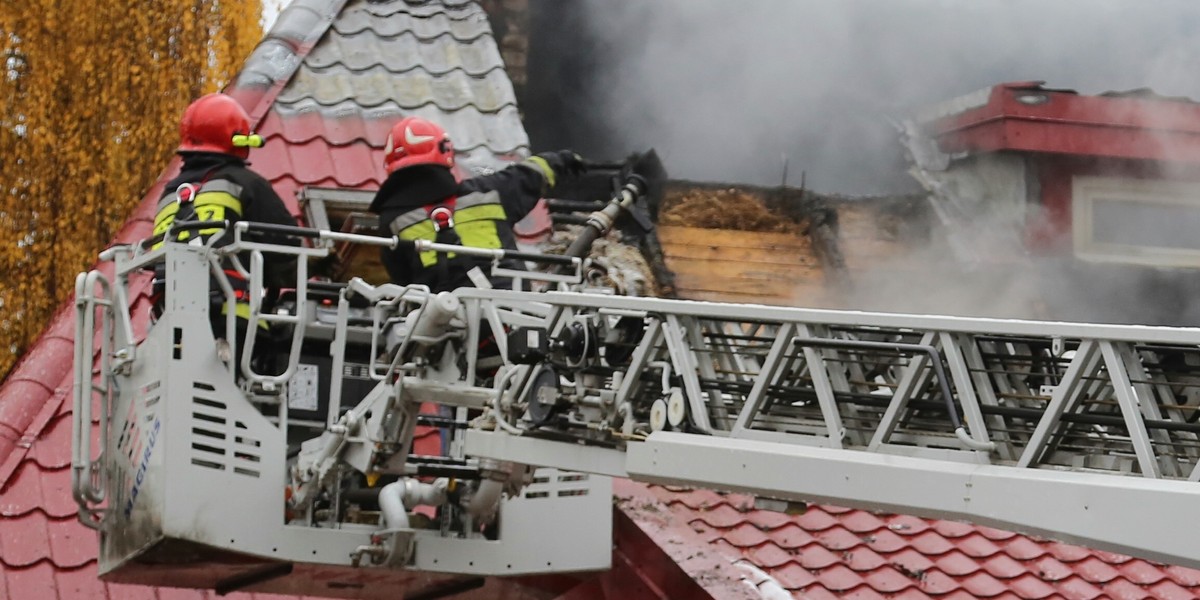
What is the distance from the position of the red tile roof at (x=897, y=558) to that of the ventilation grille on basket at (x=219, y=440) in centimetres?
251

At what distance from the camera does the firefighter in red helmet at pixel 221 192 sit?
7547mm

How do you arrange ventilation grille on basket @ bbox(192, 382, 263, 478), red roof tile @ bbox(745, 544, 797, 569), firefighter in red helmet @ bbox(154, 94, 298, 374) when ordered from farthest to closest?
red roof tile @ bbox(745, 544, 797, 569), firefighter in red helmet @ bbox(154, 94, 298, 374), ventilation grille on basket @ bbox(192, 382, 263, 478)

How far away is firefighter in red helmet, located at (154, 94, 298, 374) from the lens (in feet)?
24.8

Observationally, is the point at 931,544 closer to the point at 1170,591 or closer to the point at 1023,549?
the point at 1023,549

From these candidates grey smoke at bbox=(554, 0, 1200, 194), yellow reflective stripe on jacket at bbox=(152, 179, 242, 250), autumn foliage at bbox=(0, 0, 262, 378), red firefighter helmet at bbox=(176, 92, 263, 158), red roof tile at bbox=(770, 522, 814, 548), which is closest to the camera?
yellow reflective stripe on jacket at bbox=(152, 179, 242, 250)

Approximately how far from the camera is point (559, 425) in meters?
6.70

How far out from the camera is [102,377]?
7.75m

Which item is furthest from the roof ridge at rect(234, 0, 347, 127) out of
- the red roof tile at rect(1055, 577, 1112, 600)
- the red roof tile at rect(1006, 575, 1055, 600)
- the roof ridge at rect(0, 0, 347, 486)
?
the red roof tile at rect(1055, 577, 1112, 600)

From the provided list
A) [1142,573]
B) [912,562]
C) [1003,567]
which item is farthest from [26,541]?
[1142,573]

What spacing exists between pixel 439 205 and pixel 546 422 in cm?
183

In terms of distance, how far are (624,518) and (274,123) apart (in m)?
3.69

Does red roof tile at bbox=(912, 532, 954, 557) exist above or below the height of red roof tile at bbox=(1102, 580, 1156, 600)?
above

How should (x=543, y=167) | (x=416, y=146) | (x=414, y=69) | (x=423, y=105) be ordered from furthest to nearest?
(x=414, y=69), (x=423, y=105), (x=543, y=167), (x=416, y=146)

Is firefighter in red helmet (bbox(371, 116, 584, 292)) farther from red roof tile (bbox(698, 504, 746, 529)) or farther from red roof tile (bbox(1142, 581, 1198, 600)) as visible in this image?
red roof tile (bbox(1142, 581, 1198, 600))
